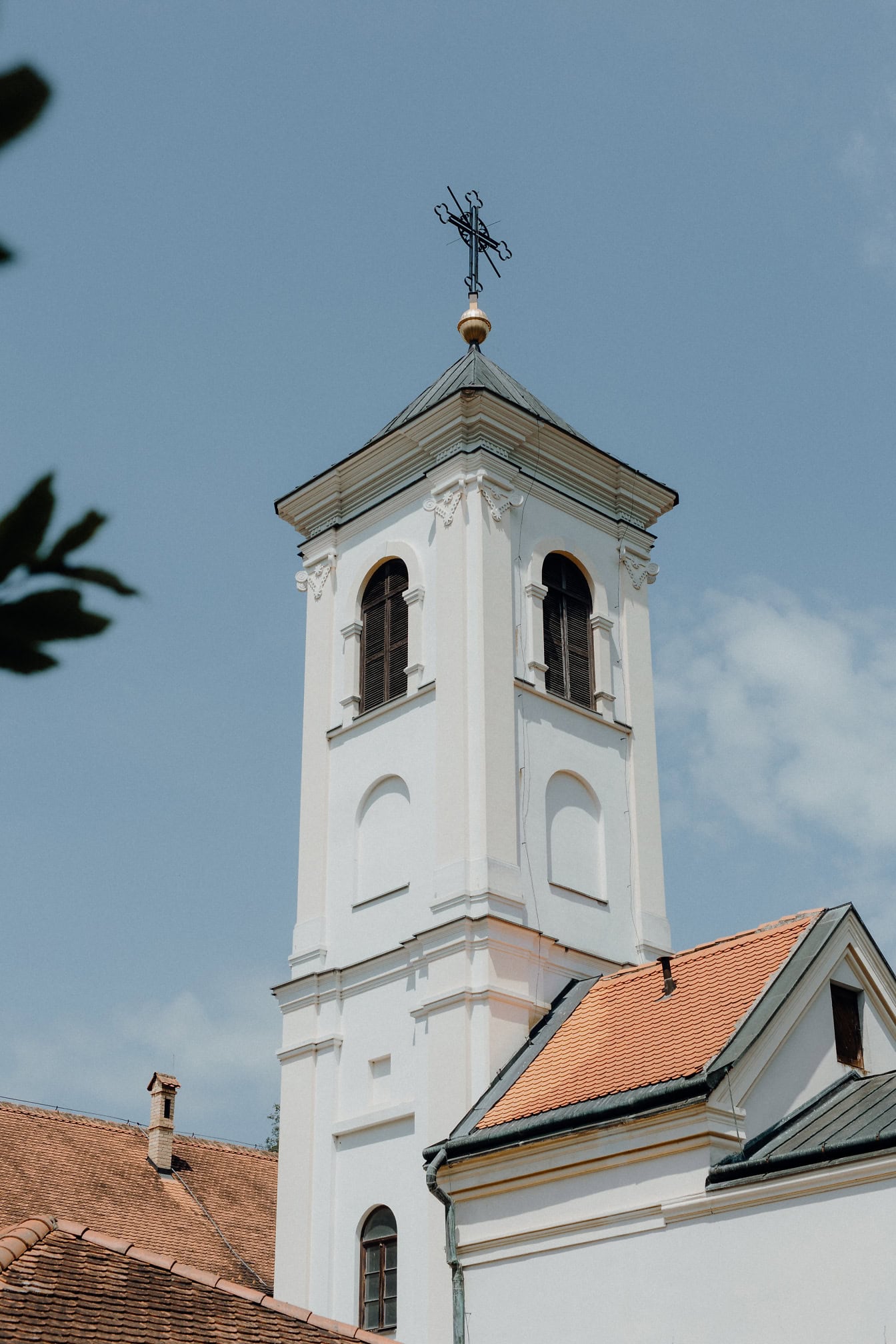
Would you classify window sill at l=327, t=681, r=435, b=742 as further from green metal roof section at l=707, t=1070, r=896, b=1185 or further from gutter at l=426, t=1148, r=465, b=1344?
green metal roof section at l=707, t=1070, r=896, b=1185

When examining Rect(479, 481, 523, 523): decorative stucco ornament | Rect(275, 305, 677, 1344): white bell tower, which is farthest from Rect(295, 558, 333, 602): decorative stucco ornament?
Rect(479, 481, 523, 523): decorative stucco ornament

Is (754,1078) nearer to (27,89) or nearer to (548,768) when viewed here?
(548,768)

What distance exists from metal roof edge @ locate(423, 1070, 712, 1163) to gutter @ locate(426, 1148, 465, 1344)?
149 millimetres

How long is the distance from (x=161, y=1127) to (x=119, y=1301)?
14.7 metres

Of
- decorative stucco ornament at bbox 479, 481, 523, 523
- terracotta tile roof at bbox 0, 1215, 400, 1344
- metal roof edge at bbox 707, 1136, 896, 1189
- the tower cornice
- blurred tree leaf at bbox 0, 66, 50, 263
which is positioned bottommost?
blurred tree leaf at bbox 0, 66, 50, 263

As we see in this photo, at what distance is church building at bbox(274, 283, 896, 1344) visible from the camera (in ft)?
41.4

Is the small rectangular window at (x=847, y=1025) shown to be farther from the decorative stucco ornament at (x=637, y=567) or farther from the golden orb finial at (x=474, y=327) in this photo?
the golden orb finial at (x=474, y=327)

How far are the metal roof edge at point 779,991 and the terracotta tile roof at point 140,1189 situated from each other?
A: 11.5 metres

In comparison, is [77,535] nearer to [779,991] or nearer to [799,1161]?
[799,1161]

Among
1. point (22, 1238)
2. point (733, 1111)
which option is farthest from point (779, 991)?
point (22, 1238)

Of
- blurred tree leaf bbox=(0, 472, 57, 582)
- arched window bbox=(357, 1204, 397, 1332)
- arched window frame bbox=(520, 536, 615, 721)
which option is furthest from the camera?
arched window frame bbox=(520, 536, 615, 721)

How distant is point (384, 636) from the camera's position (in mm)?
19453

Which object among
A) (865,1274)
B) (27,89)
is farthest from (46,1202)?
(27,89)

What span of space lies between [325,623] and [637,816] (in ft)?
15.2
